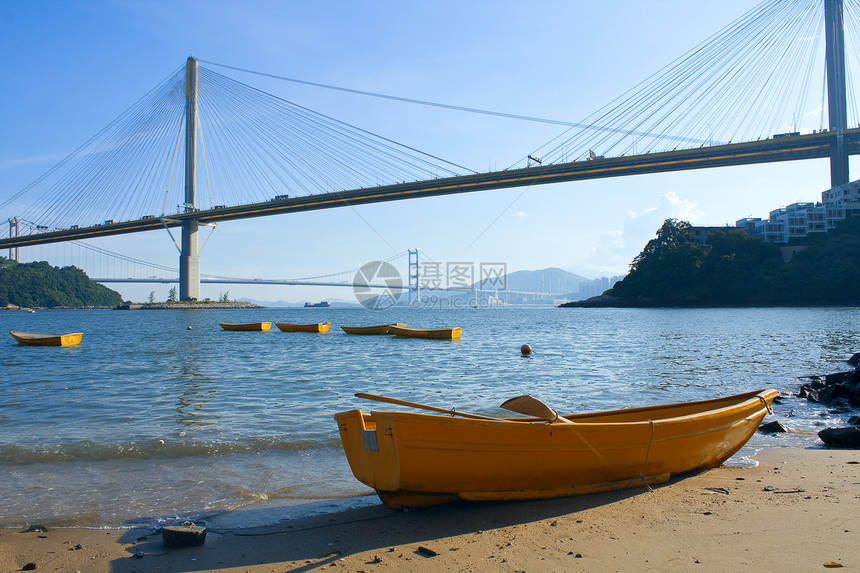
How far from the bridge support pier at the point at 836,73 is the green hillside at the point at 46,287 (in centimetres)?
10348

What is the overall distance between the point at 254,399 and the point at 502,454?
6919mm

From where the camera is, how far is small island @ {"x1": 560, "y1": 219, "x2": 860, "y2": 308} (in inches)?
2189

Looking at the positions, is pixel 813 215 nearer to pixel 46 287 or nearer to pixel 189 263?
pixel 189 263

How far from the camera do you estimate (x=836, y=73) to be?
136ft

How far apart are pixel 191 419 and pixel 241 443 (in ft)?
6.15

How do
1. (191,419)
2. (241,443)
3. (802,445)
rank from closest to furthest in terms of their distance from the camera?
(802,445), (241,443), (191,419)

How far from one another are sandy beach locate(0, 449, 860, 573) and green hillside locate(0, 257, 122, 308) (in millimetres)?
101343

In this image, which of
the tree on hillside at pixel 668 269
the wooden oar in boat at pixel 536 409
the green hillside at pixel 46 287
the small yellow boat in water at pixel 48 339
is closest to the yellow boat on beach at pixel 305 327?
the small yellow boat in water at pixel 48 339

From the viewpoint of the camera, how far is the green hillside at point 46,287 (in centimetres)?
8462

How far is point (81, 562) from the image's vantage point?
340cm

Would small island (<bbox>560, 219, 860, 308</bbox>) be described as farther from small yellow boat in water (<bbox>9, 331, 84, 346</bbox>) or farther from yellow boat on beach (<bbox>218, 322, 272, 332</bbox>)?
small yellow boat in water (<bbox>9, 331, 84, 346</bbox>)

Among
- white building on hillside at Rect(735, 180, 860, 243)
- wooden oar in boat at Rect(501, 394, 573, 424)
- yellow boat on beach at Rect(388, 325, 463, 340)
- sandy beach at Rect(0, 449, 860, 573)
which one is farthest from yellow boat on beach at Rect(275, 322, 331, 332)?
white building on hillside at Rect(735, 180, 860, 243)

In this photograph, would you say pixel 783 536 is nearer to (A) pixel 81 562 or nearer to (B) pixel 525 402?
(B) pixel 525 402

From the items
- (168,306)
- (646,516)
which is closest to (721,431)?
(646,516)
